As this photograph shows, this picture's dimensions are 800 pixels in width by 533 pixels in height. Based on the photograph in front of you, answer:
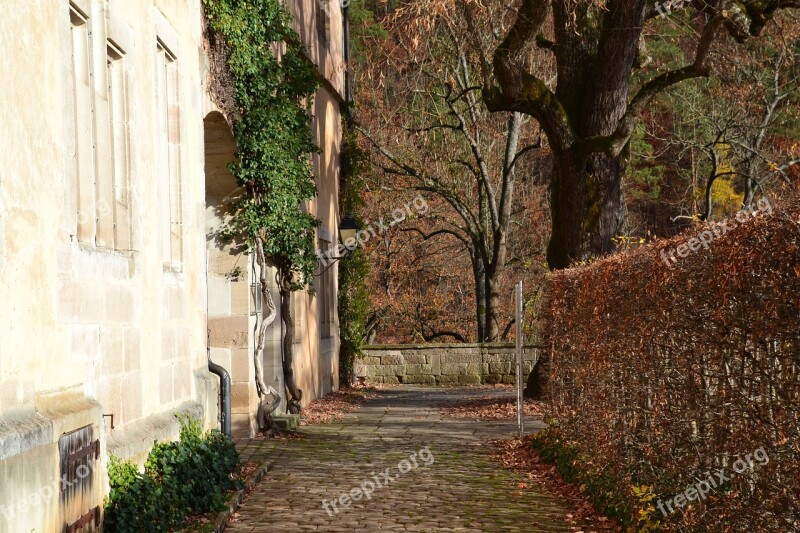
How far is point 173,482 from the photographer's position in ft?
26.7

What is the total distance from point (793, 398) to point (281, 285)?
11.3 metres

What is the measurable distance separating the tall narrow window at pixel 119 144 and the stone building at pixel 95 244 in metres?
0.01

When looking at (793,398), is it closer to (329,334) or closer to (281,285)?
(281,285)

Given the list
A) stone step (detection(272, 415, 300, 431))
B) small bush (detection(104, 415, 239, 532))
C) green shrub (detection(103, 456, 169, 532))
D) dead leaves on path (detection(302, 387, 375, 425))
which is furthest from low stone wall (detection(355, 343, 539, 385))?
green shrub (detection(103, 456, 169, 532))

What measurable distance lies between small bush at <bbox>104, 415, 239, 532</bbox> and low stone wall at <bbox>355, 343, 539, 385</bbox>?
50.8 ft

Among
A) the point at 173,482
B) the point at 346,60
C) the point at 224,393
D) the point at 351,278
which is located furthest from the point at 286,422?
the point at 346,60

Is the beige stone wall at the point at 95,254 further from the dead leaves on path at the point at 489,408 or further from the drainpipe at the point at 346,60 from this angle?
the drainpipe at the point at 346,60

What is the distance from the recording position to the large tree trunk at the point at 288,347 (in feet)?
50.6

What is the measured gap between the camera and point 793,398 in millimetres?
4672

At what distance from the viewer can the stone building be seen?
529 cm

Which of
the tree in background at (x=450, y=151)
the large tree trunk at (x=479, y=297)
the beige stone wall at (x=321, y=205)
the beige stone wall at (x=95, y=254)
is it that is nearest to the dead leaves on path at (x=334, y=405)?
the beige stone wall at (x=321, y=205)

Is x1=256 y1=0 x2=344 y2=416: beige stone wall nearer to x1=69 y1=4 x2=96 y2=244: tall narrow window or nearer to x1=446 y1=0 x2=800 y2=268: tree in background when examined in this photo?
x1=446 y1=0 x2=800 y2=268: tree in background

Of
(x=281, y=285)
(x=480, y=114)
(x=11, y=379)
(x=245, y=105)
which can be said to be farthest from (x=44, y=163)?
(x=480, y=114)

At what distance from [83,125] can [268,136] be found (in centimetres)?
688
